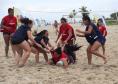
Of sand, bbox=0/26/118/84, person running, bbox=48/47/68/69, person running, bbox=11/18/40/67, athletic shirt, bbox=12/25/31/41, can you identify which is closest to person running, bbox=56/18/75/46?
sand, bbox=0/26/118/84

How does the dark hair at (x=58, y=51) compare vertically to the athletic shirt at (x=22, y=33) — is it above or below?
below

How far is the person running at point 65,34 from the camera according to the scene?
12.4 metres

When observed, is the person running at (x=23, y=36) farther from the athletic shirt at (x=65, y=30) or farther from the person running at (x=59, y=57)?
the athletic shirt at (x=65, y=30)

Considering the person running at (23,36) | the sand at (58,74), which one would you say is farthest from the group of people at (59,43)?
the sand at (58,74)

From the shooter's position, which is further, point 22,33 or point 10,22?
point 10,22

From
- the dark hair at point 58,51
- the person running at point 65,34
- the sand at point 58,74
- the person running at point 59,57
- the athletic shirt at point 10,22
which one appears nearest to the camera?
the sand at point 58,74

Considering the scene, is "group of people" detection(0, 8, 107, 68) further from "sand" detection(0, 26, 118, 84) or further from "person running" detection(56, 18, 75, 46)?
"sand" detection(0, 26, 118, 84)

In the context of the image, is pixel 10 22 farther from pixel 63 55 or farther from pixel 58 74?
pixel 58 74

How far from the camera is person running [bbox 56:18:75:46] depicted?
12.4 m

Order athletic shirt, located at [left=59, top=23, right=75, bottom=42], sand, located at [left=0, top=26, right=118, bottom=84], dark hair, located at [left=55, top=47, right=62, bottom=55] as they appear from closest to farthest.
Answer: sand, located at [left=0, top=26, right=118, bottom=84], dark hair, located at [left=55, top=47, right=62, bottom=55], athletic shirt, located at [left=59, top=23, right=75, bottom=42]

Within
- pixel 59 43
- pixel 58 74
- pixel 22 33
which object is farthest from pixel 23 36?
pixel 59 43

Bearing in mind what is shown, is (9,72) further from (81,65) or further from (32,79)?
(81,65)

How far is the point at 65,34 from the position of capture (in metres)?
12.5

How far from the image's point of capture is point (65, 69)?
10.7m
